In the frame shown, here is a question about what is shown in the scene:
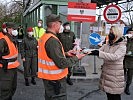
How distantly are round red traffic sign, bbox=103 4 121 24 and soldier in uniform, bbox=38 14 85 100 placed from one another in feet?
18.9

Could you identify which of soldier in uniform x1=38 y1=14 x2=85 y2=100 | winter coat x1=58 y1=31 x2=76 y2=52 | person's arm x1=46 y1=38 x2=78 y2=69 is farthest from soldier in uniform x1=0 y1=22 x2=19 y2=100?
winter coat x1=58 y1=31 x2=76 y2=52

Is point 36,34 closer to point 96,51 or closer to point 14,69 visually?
point 14,69

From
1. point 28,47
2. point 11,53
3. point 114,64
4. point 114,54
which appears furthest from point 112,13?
point 114,54

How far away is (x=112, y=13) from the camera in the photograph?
10250 mm

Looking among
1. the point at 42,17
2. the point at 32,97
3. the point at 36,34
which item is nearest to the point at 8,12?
the point at 42,17

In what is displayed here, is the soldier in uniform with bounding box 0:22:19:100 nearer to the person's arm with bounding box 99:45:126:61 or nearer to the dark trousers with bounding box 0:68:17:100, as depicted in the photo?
the dark trousers with bounding box 0:68:17:100

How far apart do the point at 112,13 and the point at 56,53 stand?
6226 mm

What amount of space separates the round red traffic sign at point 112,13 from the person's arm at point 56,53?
19.7 feet

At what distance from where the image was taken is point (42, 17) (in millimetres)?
14469

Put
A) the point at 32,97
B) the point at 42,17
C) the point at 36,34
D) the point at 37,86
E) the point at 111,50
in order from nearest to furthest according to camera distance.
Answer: the point at 111,50, the point at 32,97, the point at 37,86, the point at 36,34, the point at 42,17

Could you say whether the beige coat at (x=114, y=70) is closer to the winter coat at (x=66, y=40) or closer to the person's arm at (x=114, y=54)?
the person's arm at (x=114, y=54)

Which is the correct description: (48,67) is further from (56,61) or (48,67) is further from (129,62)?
(129,62)

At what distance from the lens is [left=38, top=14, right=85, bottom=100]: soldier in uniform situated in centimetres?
445

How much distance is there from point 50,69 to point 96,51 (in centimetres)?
110
